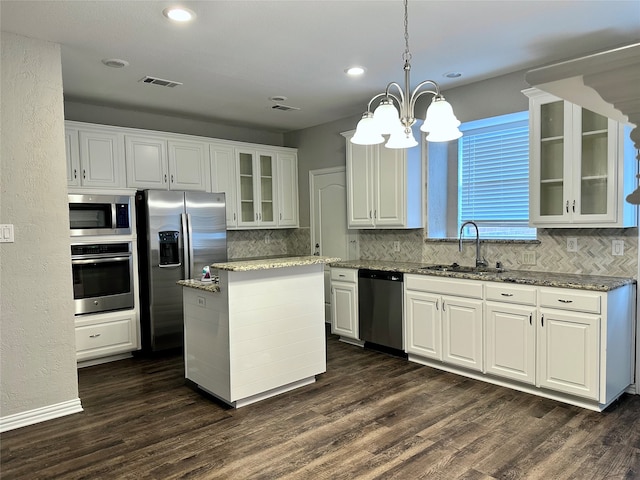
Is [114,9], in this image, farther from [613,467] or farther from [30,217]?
[613,467]

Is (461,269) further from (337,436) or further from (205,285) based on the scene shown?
(205,285)

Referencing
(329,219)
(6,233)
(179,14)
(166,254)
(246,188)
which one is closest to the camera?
(179,14)

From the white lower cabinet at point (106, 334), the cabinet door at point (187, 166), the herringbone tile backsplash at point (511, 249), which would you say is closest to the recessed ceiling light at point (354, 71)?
the herringbone tile backsplash at point (511, 249)

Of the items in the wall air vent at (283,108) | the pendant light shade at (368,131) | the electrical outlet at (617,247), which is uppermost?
the wall air vent at (283,108)

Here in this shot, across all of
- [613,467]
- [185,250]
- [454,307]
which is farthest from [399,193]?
[613,467]

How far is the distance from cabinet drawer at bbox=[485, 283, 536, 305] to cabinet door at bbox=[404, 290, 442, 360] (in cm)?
50

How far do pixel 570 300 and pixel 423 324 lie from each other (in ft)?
4.21

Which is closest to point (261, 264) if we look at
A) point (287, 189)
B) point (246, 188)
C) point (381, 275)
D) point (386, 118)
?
point (386, 118)

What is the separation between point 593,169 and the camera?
3.28 metres

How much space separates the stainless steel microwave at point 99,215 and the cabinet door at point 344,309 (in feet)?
7.30

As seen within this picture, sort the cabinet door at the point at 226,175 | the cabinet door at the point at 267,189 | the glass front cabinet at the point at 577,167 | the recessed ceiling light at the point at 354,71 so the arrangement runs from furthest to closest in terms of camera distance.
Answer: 1. the cabinet door at the point at 267,189
2. the cabinet door at the point at 226,175
3. the recessed ceiling light at the point at 354,71
4. the glass front cabinet at the point at 577,167

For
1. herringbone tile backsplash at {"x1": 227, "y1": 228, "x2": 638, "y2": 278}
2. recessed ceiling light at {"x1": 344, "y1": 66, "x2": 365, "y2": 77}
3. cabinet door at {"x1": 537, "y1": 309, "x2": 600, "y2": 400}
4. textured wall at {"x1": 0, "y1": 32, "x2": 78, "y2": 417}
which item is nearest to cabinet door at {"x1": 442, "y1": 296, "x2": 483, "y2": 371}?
cabinet door at {"x1": 537, "y1": 309, "x2": 600, "y2": 400}

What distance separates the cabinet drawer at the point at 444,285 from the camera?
362 cm

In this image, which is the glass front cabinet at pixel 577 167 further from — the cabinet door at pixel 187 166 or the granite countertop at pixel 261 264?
the cabinet door at pixel 187 166
